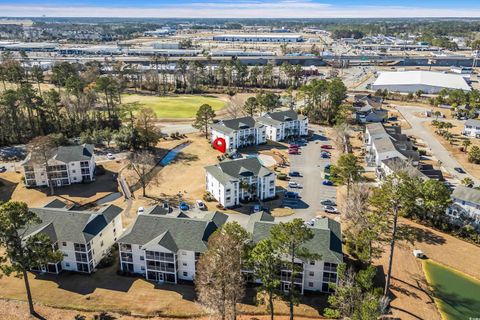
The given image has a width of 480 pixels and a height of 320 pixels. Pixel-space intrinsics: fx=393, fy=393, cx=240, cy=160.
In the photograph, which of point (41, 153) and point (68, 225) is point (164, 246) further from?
point (41, 153)

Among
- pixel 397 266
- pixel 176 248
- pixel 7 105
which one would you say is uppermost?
pixel 7 105

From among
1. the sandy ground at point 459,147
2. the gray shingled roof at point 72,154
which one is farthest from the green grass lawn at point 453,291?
the gray shingled roof at point 72,154

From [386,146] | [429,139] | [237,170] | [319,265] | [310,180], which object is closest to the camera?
[319,265]

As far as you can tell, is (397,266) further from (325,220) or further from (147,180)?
(147,180)

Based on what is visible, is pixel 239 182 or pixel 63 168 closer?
pixel 239 182

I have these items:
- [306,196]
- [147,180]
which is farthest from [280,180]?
[147,180]

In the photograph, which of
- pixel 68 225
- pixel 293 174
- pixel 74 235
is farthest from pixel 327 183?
pixel 68 225

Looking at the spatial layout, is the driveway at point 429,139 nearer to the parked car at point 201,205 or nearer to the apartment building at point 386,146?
the apartment building at point 386,146
